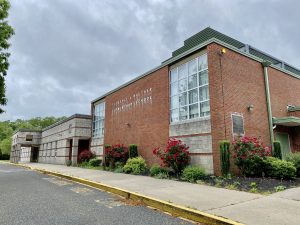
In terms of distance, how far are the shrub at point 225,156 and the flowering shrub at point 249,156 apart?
43 centimetres

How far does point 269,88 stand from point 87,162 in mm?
16763

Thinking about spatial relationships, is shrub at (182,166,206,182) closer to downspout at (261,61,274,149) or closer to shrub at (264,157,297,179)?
shrub at (264,157,297,179)

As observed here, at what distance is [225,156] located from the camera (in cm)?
1173

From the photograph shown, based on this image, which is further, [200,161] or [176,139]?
[176,139]

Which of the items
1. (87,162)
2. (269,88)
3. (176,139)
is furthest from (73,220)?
(87,162)

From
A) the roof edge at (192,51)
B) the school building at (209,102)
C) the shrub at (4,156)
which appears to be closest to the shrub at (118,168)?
the school building at (209,102)

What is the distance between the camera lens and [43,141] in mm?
40406

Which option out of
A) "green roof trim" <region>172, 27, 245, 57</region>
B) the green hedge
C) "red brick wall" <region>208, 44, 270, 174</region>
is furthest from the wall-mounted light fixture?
"green roof trim" <region>172, 27, 245, 57</region>

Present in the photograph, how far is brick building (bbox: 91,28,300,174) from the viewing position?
1316cm

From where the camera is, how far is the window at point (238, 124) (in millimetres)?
13281

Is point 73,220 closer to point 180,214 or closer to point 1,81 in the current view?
point 180,214

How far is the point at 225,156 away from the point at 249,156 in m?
1.03

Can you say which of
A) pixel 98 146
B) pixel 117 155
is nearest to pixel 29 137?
pixel 98 146

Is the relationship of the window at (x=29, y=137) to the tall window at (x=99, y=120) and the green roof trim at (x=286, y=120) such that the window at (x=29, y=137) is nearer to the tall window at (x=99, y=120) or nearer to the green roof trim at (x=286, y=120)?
the tall window at (x=99, y=120)
